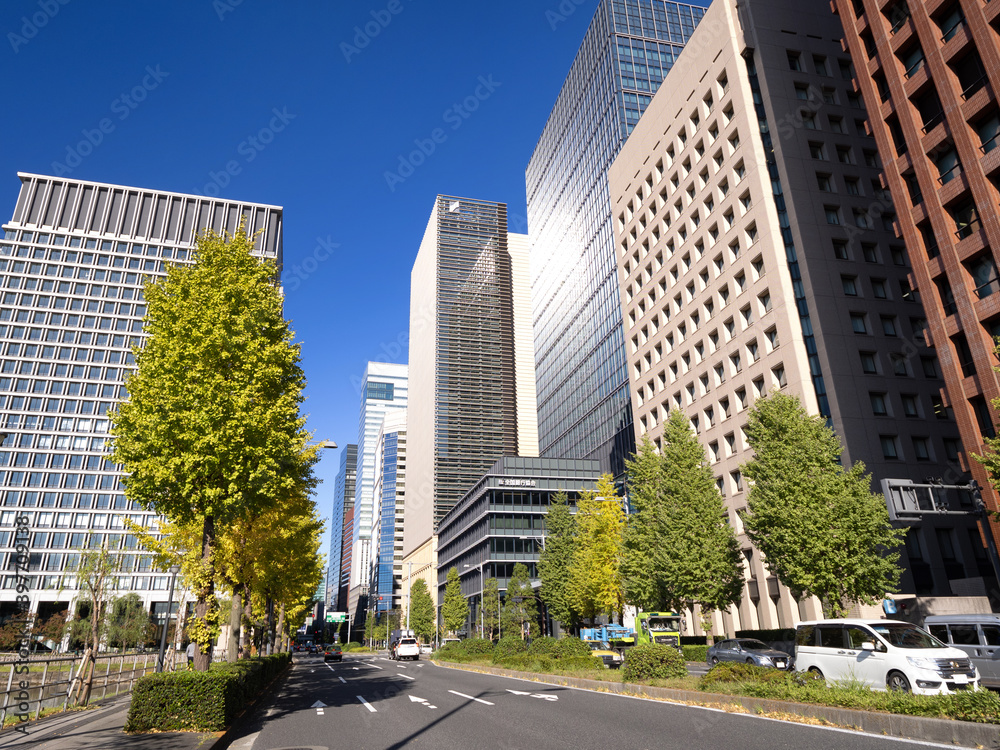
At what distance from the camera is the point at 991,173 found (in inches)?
1009

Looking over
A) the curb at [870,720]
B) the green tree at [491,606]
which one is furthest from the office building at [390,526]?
the curb at [870,720]

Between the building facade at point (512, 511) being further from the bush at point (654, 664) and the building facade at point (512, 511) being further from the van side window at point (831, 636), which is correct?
the van side window at point (831, 636)

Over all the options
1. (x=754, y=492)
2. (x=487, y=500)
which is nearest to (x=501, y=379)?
(x=487, y=500)

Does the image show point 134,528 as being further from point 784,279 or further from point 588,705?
point 784,279

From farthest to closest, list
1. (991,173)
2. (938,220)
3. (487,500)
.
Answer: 1. (487,500)
2. (938,220)
3. (991,173)

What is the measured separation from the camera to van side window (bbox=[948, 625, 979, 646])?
17.4 meters

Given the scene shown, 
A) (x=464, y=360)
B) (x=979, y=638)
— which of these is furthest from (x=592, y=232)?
(x=979, y=638)

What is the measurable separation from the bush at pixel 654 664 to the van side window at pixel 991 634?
8.24m

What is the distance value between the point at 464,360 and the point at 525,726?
4997 inches

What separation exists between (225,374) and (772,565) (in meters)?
24.8

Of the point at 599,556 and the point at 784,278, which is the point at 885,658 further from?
the point at 784,278

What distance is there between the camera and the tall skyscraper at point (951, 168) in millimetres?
25688

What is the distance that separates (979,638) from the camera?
17.2 metres

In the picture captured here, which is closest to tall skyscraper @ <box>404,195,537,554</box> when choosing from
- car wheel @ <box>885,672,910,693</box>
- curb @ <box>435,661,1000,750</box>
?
curb @ <box>435,661,1000,750</box>
